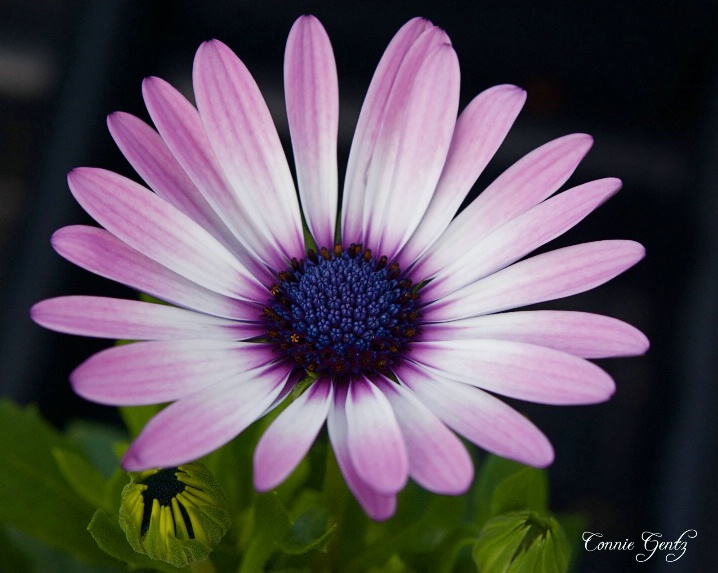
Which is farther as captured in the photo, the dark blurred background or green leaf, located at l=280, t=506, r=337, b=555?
the dark blurred background

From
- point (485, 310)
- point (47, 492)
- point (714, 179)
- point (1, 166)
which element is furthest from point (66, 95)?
point (714, 179)

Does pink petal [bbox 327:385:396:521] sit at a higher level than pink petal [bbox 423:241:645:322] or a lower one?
lower

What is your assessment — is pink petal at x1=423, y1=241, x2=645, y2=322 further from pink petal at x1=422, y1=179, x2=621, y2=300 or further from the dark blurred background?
the dark blurred background

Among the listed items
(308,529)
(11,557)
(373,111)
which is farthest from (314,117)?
(11,557)

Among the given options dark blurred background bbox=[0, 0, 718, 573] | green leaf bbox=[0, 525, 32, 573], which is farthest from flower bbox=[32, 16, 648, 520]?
dark blurred background bbox=[0, 0, 718, 573]

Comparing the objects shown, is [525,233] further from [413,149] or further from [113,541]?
[113,541]

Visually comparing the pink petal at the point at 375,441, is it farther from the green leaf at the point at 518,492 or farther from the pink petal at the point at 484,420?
the green leaf at the point at 518,492
